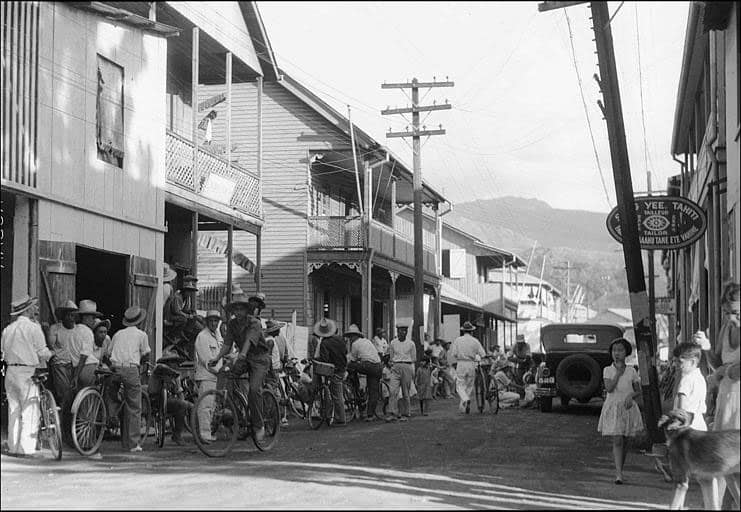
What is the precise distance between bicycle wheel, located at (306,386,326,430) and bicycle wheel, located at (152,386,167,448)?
3502mm

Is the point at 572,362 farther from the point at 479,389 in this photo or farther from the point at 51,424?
the point at 51,424

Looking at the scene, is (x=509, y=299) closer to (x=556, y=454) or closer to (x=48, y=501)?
(x=556, y=454)

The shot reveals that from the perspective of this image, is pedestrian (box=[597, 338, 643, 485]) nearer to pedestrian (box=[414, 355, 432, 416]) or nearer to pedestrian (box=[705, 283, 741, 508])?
pedestrian (box=[705, 283, 741, 508])

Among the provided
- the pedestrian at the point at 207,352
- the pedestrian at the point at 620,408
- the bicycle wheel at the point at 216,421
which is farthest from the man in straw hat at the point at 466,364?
the pedestrian at the point at 620,408

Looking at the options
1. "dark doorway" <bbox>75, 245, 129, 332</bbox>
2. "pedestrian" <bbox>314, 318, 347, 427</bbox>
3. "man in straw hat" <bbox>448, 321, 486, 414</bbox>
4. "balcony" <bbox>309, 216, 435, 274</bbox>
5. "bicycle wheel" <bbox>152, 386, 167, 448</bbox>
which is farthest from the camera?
"balcony" <bbox>309, 216, 435, 274</bbox>

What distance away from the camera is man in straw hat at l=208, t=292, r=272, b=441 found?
13.2 metres

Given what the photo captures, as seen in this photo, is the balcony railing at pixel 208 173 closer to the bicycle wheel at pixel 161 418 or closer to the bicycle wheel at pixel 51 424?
the bicycle wheel at pixel 161 418

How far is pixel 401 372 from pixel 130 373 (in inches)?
304

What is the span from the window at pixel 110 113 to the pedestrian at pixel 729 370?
10988 mm

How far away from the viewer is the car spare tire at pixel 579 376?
2206cm

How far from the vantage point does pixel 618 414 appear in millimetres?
11203

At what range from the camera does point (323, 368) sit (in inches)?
700

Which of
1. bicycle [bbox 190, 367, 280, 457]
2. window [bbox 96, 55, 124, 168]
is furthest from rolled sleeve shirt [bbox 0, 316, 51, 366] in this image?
window [bbox 96, 55, 124, 168]

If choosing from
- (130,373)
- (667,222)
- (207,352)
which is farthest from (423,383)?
(130,373)
